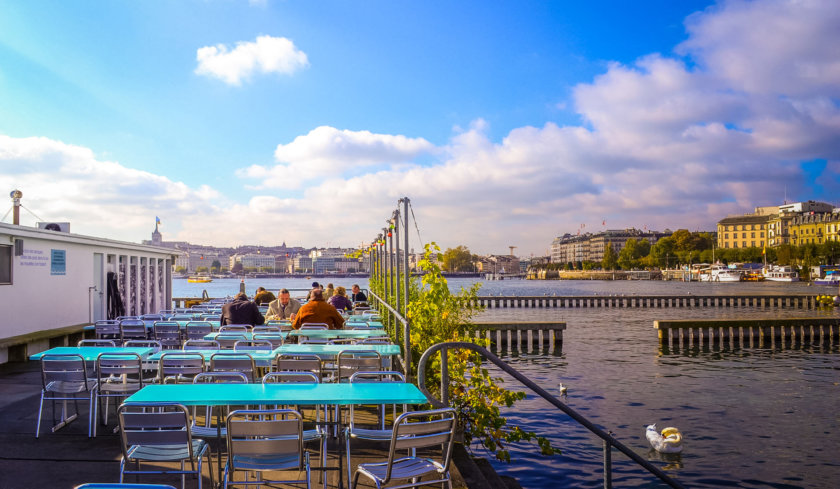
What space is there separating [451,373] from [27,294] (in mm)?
10239

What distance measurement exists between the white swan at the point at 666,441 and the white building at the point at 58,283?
460 inches

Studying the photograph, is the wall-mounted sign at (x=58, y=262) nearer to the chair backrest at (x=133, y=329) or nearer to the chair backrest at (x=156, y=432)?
the chair backrest at (x=133, y=329)

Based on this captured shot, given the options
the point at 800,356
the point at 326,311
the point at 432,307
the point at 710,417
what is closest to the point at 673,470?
the point at 710,417

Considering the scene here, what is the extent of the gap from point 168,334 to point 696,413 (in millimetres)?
11272

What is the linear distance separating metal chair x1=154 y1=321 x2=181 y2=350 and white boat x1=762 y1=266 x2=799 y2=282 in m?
127

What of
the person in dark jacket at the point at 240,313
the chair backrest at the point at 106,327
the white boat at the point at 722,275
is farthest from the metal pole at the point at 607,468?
the white boat at the point at 722,275

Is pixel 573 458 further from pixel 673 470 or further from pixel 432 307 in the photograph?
pixel 432 307

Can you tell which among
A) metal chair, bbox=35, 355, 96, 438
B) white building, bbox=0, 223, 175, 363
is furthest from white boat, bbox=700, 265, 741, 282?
metal chair, bbox=35, 355, 96, 438

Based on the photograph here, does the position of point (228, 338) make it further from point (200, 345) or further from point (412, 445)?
point (412, 445)

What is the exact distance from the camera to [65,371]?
664 centimetres

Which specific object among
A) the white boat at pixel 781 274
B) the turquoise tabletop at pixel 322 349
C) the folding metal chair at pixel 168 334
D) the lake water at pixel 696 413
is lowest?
the lake water at pixel 696 413

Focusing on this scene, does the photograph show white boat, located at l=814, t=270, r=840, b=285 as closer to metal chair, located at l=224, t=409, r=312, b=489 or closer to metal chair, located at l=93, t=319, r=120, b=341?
metal chair, located at l=93, t=319, r=120, b=341

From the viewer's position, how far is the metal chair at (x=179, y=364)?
20.4 feet

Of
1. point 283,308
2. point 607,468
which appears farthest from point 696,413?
point 607,468
